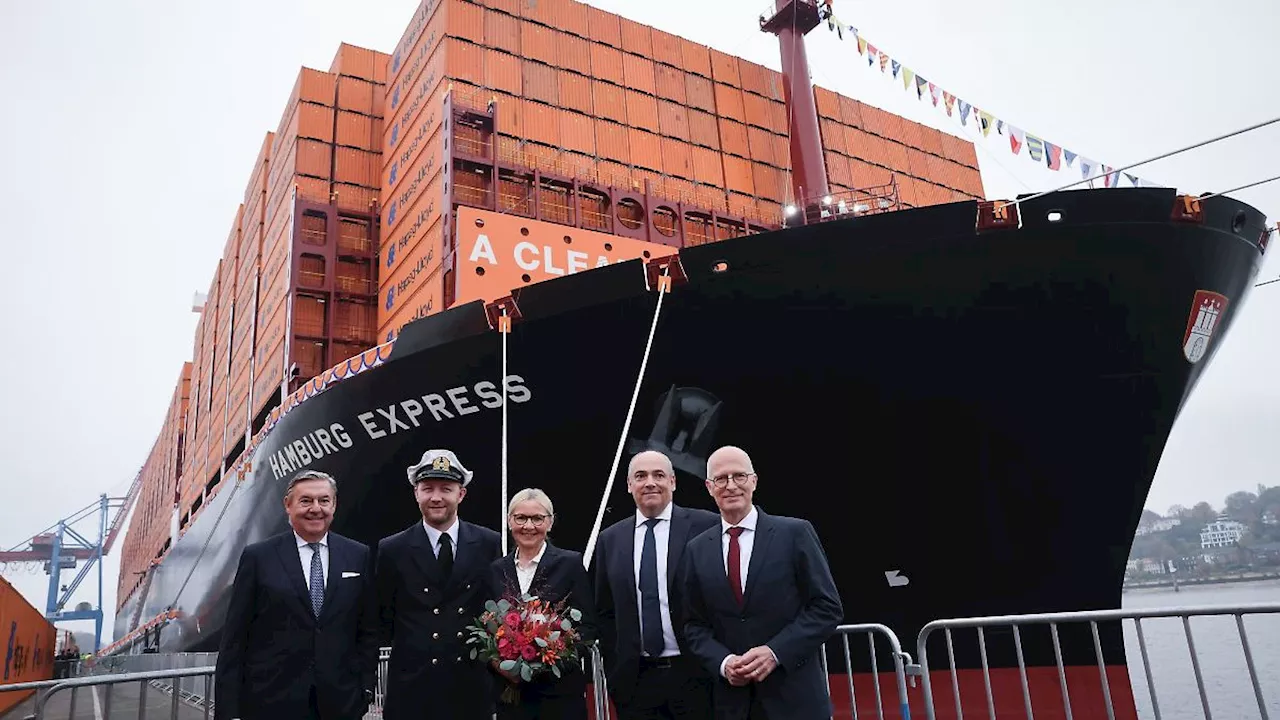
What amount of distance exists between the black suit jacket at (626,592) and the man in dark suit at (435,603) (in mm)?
514

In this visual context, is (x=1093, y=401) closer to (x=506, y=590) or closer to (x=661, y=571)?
(x=661, y=571)

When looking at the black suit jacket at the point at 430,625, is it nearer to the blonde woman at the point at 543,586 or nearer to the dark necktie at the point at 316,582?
the blonde woman at the point at 543,586

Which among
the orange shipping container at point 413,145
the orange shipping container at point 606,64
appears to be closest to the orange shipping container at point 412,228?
the orange shipping container at point 413,145

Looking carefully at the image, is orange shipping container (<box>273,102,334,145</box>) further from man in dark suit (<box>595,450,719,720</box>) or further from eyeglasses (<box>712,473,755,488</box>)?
eyeglasses (<box>712,473,755,488</box>)

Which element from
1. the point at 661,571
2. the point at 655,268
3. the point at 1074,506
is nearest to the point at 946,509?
the point at 1074,506

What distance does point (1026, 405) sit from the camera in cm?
671

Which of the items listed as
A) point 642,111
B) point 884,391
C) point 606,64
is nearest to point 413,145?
point 606,64

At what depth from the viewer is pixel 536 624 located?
10.5ft

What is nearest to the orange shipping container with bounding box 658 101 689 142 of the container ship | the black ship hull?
the container ship

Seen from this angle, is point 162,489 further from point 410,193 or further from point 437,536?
point 437,536

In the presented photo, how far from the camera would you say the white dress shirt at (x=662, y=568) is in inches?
130

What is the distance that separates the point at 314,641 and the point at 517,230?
897 centimetres

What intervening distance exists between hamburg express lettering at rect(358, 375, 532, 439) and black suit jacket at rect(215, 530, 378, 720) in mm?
4252

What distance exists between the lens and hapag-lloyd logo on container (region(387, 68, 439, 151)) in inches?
628
